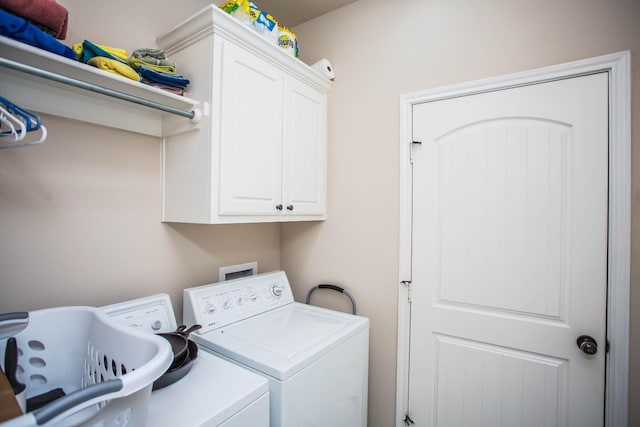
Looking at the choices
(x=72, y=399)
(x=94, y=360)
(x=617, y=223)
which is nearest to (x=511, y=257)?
(x=617, y=223)

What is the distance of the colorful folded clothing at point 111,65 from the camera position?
1.12 meters

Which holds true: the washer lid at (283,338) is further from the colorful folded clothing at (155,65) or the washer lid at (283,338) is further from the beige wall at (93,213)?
the colorful folded clothing at (155,65)

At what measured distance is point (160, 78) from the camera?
1305mm

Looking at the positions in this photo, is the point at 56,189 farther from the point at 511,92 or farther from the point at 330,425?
the point at 511,92

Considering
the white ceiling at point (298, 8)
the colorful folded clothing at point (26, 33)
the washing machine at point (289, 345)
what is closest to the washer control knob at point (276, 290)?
the washing machine at point (289, 345)

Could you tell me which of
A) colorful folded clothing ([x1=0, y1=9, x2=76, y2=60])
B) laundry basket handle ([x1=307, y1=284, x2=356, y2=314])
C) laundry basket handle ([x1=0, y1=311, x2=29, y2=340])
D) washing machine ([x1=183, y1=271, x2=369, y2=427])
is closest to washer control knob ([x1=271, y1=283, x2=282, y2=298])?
washing machine ([x1=183, y1=271, x2=369, y2=427])

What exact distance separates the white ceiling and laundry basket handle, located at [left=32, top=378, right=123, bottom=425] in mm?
2198

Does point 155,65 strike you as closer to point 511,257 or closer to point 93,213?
point 93,213

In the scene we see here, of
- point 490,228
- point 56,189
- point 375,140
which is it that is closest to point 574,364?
point 490,228

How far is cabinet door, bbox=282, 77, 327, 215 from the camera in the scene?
1735 mm

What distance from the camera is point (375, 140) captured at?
188 centimetres

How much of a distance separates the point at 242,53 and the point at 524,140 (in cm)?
142

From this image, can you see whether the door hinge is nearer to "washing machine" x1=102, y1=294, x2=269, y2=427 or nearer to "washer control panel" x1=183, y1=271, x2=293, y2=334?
"washer control panel" x1=183, y1=271, x2=293, y2=334

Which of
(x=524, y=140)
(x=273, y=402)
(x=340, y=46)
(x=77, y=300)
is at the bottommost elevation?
(x=273, y=402)
